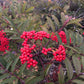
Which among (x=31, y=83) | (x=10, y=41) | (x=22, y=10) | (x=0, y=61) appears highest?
(x=22, y=10)

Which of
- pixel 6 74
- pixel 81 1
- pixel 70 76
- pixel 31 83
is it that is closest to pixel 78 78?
pixel 70 76

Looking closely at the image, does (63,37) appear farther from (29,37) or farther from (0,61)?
(0,61)

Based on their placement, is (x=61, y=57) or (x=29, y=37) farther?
(x=29, y=37)

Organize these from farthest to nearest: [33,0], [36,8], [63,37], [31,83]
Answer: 1. [33,0]
2. [36,8]
3. [63,37]
4. [31,83]

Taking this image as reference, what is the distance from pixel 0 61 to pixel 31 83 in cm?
37

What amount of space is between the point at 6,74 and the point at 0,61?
0.46 ft

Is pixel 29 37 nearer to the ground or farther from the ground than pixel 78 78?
farther from the ground

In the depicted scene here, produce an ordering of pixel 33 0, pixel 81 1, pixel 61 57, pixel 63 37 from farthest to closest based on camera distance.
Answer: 1. pixel 33 0
2. pixel 81 1
3. pixel 63 37
4. pixel 61 57

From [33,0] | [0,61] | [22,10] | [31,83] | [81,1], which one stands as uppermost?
[33,0]

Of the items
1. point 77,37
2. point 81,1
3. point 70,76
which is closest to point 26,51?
point 70,76

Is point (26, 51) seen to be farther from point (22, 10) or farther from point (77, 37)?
point (22, 10)

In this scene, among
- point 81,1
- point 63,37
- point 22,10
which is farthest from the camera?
point 81,1

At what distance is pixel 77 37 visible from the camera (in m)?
1.42

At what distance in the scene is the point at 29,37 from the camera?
1.39m
